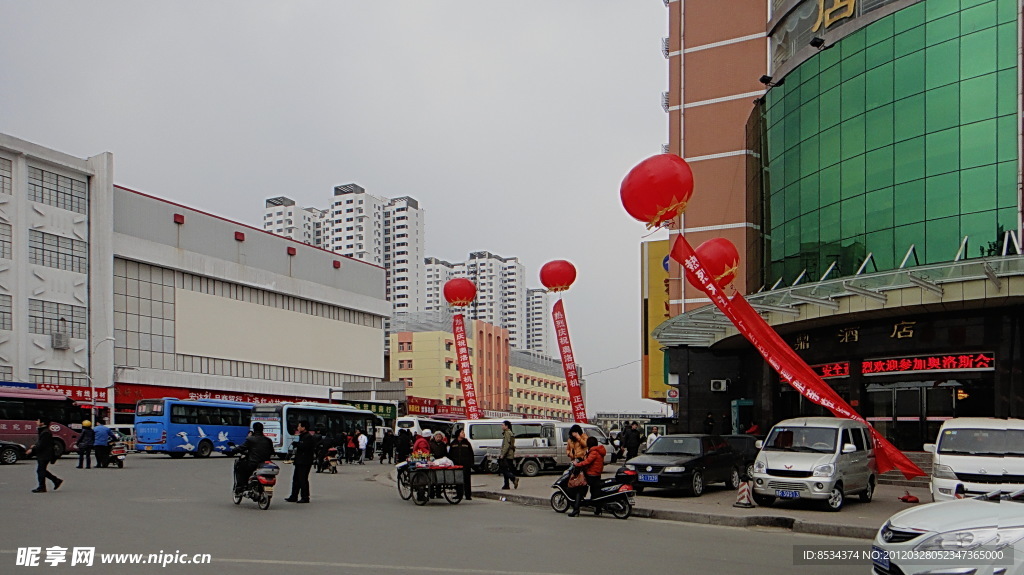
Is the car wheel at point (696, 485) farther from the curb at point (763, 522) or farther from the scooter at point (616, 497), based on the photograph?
the scooter at point (616, 497)

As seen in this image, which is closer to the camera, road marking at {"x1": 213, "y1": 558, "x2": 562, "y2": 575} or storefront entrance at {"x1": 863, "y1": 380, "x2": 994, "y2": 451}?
road marking at {"x1": 213, "y1": 558, "x2": 562, "y2": 575}

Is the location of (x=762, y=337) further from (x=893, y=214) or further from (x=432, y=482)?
(x=432, y=482)

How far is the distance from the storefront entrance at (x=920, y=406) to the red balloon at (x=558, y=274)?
11005 millimetres

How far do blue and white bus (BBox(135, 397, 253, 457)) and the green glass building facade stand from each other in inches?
1038

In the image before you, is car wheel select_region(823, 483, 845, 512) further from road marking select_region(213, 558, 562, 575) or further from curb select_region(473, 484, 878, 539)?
road marking select_region(213, 558, 562, 575)

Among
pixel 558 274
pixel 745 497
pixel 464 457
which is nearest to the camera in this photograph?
pixel 745 497

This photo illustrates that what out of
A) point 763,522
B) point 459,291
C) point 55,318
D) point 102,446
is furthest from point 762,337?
point 55,318

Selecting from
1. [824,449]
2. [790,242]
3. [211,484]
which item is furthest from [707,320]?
[211,484]

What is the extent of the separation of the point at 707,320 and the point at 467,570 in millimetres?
23554

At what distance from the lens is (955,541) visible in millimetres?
7367

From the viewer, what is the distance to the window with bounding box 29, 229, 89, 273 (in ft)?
172

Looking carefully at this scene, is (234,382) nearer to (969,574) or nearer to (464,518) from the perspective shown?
(464,518)

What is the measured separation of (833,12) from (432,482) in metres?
23.1

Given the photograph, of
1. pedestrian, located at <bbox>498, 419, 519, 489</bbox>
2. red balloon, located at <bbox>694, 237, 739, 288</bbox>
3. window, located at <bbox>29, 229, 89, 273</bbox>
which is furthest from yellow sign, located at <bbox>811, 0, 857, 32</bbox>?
window, located at <bbox>29, 229, 89, 273</bbox>
